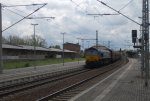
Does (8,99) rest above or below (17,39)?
below

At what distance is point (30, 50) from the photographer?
102 m

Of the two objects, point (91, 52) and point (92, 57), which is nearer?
point (92, 57)

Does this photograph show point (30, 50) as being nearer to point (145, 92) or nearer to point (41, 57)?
point (41, 57)

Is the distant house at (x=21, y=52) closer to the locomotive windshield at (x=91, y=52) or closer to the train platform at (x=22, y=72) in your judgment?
the train platform at (x=22, y=72)

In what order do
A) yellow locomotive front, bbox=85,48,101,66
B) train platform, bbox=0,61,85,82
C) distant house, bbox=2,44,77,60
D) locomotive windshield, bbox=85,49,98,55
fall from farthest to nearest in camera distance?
distant house, bbox=2,44,77,60 < locomotive windshield, bbox=85,49,98,55 < yellow locomotive front, bbox=85,48,101,66 < train platform, bbox=0,61,85,82

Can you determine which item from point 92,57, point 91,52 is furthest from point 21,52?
point 92,57

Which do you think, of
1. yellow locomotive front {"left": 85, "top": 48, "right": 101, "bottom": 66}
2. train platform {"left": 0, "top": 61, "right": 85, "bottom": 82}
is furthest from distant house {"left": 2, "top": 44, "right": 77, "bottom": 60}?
yellow locomotive front {"left": 85, "top": 48, "right": 101, "bottom": 66}

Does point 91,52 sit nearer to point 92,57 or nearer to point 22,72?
point 92,57

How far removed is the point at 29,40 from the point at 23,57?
67.1m

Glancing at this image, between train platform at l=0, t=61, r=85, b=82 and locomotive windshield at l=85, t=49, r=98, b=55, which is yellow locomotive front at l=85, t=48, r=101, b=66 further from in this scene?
train platform at l=0, t=61, r=85, b=82

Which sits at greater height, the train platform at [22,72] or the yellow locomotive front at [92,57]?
the yellow locomotive front at [92,57]

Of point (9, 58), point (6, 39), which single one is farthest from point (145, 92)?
point (6, 39)

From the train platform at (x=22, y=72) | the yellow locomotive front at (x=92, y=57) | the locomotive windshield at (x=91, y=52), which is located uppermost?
the locomotive windshield at (x=91, y=52)

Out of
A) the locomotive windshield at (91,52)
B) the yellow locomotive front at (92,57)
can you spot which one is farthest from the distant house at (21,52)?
the yellow locomotive front at (92,57)
